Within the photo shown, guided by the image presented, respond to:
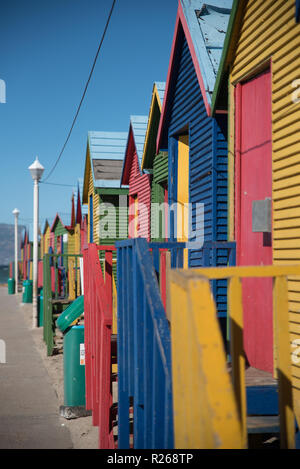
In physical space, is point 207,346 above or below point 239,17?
below

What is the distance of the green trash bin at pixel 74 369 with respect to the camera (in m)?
6.70

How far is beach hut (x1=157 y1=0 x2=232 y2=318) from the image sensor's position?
732 centimetres

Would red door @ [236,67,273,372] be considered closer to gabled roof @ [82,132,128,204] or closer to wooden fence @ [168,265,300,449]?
wooden fence @ [168,265,300,449]

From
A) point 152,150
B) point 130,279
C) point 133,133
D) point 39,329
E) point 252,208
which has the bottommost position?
point 39,329

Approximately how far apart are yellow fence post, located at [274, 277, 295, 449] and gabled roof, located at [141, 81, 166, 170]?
9326 millimetres

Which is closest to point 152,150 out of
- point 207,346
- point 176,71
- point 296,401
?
point 176,71

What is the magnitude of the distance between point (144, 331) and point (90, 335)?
301 cm

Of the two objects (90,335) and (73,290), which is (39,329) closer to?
(73,290)

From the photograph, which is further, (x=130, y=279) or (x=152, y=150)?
(x=152, y=150)

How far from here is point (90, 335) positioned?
6004 mm

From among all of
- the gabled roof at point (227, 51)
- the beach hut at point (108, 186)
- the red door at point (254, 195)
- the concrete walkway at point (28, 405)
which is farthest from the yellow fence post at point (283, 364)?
the beach hut at point (108, 186)

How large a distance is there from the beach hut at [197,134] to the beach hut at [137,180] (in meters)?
3.91
